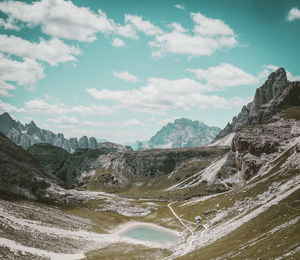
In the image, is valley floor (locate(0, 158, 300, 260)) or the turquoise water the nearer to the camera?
valley floor (locate(0, 158, 300, 260))

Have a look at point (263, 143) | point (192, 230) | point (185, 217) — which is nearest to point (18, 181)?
point (185, 217)

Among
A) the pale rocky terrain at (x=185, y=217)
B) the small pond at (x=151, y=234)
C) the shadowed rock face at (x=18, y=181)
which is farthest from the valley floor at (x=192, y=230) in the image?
the shadowed rock face at (x=18, y=181)

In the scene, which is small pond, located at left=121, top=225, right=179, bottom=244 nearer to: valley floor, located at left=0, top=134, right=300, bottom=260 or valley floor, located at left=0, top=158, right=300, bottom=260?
valley floor, located at left=0, top=134, right=300, bottom=260

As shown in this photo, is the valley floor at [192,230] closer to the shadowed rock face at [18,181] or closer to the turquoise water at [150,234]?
the turquoise water at [150,234]

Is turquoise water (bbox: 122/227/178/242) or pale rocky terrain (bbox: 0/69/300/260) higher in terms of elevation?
pale rocky terrain (bbox: 0/69/300/260)

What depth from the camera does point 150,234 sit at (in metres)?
94.0

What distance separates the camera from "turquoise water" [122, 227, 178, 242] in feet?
280

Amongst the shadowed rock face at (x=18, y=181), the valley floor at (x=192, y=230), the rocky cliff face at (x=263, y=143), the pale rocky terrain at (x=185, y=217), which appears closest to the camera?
the valley floor at (x=192, y=230)

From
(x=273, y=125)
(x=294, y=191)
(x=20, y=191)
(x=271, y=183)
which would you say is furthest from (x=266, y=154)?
(x=20, y=191)

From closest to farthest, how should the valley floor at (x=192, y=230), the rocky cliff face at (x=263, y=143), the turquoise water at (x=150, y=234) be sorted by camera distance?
the valley floor at (x=192, y=230) < the turquoise water at (x=150, y=234) < the rocky cliff face at (x=263, y=143)

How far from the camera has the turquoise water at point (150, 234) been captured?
85300 mm

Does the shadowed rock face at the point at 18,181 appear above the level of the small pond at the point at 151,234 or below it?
above

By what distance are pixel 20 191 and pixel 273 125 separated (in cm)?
13004

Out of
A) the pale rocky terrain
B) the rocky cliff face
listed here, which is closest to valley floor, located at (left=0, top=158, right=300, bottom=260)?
the pale rocky terrain
